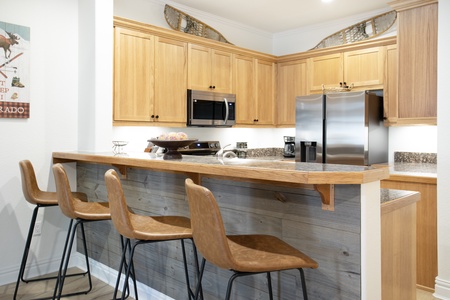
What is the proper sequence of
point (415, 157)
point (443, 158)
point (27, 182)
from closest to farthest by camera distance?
point (27, 182)
point (443, 158)
point (415, 157)

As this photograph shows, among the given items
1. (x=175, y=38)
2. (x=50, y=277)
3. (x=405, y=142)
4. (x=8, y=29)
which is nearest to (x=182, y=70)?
(x=175, y=38)

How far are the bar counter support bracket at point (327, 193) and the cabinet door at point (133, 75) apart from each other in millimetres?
2501

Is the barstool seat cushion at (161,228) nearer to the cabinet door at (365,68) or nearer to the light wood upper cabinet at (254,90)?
the light wood upper cabinet at (254,90)

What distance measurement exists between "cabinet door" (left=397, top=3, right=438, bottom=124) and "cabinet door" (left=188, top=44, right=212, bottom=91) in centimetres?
205

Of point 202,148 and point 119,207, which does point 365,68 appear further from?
point 119,207

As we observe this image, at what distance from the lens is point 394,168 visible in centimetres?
395

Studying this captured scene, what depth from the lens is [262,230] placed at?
6.81 feet

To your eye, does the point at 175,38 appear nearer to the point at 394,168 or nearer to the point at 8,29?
the point at 8,29

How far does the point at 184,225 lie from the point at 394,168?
2.66 metres

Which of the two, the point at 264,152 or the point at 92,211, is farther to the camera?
the point at 264,152

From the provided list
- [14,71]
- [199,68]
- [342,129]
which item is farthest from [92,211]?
[342,129]

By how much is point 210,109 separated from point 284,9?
1.55 meters

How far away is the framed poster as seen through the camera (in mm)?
3160

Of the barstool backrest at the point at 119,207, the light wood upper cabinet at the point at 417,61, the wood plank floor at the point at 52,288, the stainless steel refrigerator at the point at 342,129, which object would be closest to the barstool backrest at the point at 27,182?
the wood plank floor at the point at 52,288
